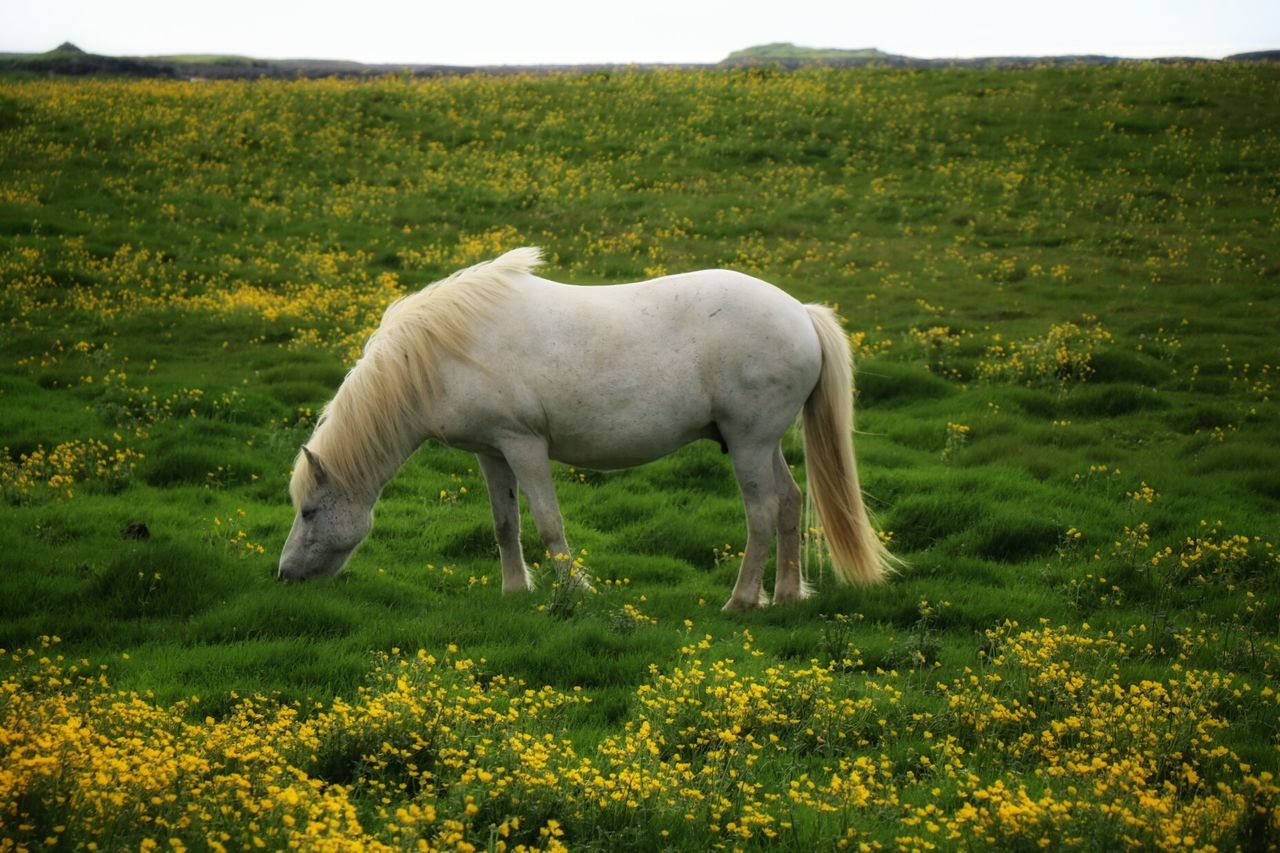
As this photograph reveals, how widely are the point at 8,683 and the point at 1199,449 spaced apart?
11148mm

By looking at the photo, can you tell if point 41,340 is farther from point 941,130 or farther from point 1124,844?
point 941,130

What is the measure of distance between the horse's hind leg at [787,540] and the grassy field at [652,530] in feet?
1.32

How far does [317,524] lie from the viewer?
783cm

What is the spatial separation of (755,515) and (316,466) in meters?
3.24

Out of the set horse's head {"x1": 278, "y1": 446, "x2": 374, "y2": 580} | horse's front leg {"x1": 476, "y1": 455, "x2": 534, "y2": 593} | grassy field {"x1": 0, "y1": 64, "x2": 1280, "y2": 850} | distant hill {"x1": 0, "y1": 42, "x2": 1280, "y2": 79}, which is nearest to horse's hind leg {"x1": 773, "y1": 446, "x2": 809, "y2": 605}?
grassy field {"x1": 0, "y1": 64, "x2": 1280, "y2": 850}

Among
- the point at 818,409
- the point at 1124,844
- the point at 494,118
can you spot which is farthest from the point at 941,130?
the point at 1124,844

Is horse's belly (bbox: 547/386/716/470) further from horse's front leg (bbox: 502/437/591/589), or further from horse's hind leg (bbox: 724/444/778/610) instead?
horse's hind leg (bbox: 724/444/778/610)

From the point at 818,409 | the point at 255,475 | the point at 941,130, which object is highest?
the point at 941,130

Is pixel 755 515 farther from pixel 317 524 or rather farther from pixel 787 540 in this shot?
pixel 317 524

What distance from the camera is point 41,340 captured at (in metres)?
14.4

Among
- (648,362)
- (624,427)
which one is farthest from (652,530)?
(648,362)

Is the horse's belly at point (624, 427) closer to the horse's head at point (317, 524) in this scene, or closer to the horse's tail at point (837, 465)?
the horse's tail at point (837, 465)

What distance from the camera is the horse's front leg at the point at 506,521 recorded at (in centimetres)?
822

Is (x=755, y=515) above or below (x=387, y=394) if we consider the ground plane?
below
